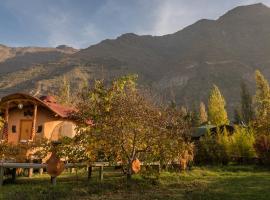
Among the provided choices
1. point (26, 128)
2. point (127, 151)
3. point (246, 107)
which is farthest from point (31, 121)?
point (246, 107)

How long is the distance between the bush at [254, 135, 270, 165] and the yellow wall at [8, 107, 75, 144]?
14.6 meters

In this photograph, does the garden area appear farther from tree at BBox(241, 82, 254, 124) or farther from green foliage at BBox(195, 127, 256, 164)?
tree at BBox(241, 82, 254, 124)

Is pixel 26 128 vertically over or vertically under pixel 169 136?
over

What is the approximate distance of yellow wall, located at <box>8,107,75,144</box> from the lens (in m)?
25.9

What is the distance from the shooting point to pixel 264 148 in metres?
24.7

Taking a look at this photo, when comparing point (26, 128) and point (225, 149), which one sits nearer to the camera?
point (26, 128)

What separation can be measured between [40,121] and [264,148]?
53.3 feet

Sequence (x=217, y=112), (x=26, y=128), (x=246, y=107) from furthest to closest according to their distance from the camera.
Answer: (x=246, y=107), (x=217, y=112), (x=26, y=128)

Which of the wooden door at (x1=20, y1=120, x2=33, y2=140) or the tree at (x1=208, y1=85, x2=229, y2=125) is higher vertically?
the tree at (x1=208, y1=85, x2=229, y2=125)

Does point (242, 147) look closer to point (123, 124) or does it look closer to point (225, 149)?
point (225, 149)

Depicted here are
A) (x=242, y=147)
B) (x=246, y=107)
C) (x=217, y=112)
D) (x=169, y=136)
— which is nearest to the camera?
(x=169, y=136)

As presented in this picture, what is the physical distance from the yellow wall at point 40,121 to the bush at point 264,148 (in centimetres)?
1457

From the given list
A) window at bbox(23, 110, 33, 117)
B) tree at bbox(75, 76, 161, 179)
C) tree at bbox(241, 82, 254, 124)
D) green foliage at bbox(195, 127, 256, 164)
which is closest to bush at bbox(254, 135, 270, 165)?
green foliage at bbox(195, 127, 256, 164)

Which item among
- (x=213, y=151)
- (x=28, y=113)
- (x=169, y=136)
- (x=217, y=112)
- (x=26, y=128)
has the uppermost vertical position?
(x=217, y=112)
